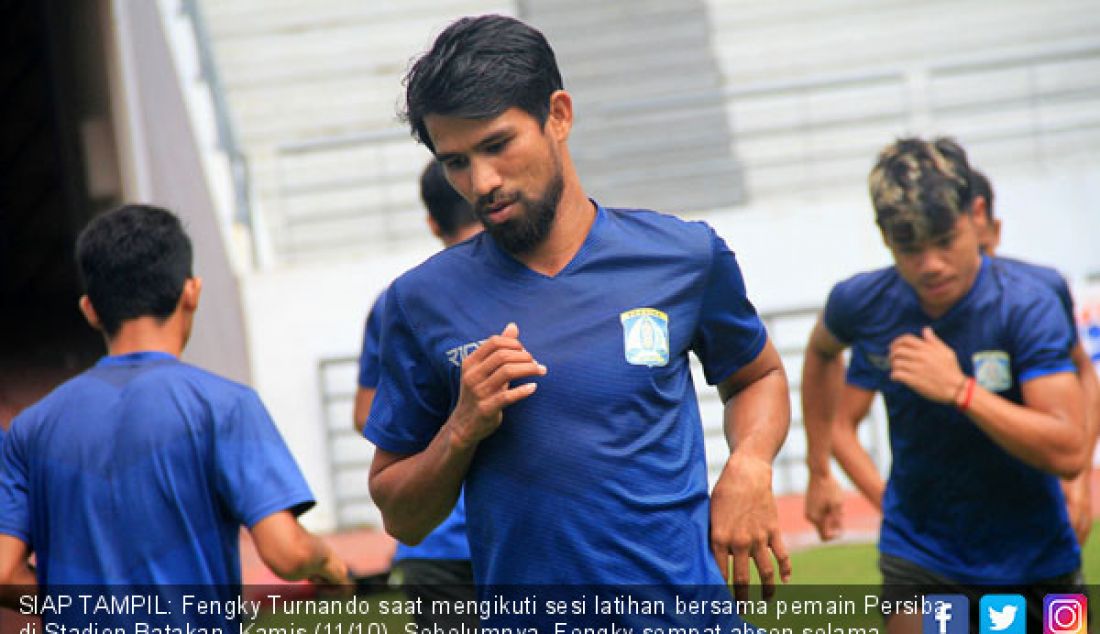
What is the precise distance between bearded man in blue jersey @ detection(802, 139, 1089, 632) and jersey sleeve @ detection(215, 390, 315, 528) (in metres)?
1.86

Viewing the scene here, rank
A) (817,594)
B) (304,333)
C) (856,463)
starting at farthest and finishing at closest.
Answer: (304,333) → (817,594) → (856,463)

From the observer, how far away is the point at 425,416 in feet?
9.52

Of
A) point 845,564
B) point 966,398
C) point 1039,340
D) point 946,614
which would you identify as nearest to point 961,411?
point 966,398

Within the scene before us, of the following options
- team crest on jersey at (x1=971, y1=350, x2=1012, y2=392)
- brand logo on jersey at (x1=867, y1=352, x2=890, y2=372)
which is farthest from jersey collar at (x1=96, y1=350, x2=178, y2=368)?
team crest on jersey at (x1=971, y1=350, x2=1012, y2=392)

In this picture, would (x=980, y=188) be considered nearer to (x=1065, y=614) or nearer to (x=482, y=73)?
(x=1065, y=614)

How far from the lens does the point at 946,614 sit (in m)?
4.24

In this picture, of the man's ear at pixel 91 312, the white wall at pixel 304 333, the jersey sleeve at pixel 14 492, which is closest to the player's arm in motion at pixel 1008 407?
the man's ear at pixel 91 312

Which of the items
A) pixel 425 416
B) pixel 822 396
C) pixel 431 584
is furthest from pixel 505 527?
pixel 822 396

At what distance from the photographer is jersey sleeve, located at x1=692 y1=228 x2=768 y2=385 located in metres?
2.92

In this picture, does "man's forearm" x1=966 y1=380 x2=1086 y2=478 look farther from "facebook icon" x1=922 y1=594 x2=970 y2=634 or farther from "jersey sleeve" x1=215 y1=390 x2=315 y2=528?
"jersey sleeve" x1=215 y1=390 x2=315 y2=528

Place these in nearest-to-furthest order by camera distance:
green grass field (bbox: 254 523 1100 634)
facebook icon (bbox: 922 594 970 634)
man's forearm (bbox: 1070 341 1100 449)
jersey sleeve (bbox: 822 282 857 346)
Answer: facebook icon (bbox: 922 594 970 634)
jersey sleeve (bbox: 822 282 857 346)
man's forearm (bbox: 1070 341 1100 449)
green grass field (bbox: 254 523 1100 634)

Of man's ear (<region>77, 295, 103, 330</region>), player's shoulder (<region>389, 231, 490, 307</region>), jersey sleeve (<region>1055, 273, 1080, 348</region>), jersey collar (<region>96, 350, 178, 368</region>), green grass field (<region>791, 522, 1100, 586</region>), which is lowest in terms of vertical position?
green grass field (<region>791, 522, 1100, 586</region>)

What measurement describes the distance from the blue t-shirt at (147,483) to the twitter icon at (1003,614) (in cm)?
217

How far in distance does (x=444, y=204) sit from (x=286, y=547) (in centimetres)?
189
